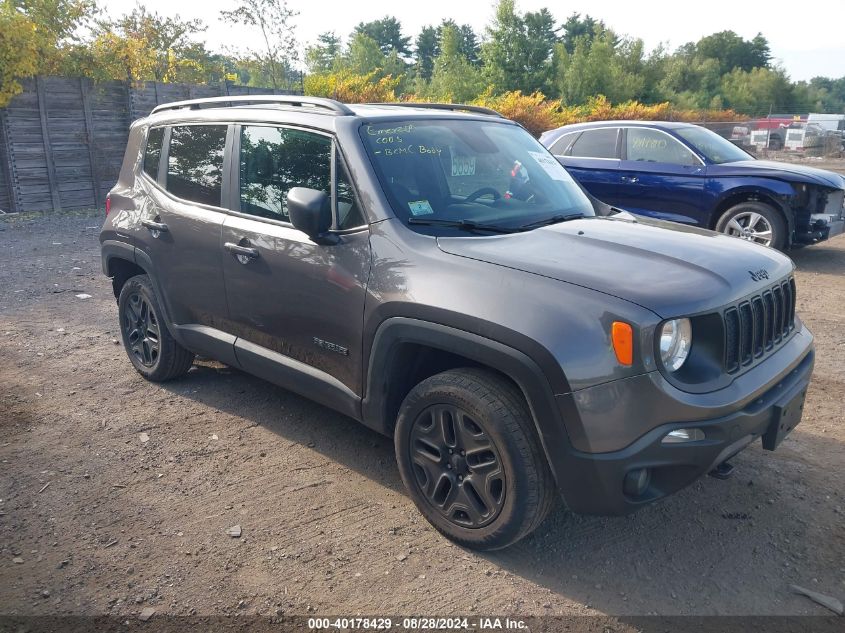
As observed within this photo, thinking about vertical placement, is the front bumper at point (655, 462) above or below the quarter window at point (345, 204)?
below

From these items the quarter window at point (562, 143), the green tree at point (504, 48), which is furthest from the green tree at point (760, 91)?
the quarter window at point (562, 143)

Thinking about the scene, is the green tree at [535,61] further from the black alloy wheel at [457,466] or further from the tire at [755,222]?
the black alloy wheel at [457,466]

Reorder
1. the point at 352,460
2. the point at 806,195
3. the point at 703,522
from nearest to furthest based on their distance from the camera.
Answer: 1. the point at 703,522
2. the point at 352,460
3. the point at 806,195

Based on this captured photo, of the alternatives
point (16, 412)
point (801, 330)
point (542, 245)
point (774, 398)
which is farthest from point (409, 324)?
point (16, 412)

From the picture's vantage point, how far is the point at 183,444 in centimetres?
423

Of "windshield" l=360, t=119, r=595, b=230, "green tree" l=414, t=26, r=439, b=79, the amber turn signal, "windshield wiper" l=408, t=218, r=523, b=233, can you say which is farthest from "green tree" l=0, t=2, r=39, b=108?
"green tree" l=414, t=26, r=439, b=79

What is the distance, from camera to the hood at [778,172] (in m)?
8.38

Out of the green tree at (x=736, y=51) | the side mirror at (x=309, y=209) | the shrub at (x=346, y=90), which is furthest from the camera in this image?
the green tree at (x=736, y=51)

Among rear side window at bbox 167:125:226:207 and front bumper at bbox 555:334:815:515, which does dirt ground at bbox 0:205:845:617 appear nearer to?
front bumper at bbox 555:334:815:515

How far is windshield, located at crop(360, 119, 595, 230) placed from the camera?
3420 mm

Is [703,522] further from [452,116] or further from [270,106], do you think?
[270,106]

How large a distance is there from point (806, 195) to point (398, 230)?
23.0 ft

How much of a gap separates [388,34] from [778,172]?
92.9 meters

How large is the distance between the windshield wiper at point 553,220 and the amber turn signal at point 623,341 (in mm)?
1005
